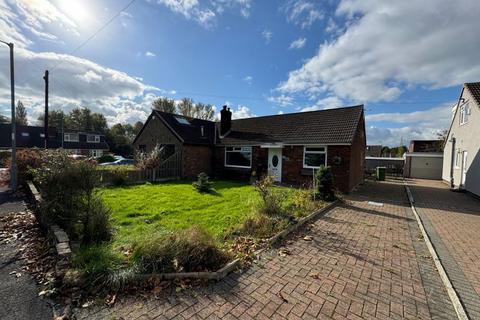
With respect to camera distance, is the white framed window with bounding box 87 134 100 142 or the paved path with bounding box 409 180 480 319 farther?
the white framed window with bounding box 87 134 100 142

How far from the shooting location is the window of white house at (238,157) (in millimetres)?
A: 15680

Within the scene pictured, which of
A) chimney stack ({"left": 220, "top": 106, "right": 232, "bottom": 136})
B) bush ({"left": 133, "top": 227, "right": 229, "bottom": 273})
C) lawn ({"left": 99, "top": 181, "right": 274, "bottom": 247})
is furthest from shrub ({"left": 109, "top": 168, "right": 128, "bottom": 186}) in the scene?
bush ({"left": 133, "top": 227, "right": 229, "bottom": 273})

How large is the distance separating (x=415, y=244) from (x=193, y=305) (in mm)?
5343

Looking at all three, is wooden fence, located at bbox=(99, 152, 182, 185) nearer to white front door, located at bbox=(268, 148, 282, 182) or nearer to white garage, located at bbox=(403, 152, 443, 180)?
white front door, located at bbox=(268, 148, 282, 182)

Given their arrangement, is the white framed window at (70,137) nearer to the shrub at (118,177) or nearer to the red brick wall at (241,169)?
the shrub at (118,177)

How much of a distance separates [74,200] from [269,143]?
11322mm

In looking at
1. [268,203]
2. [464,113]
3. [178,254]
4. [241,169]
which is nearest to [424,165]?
[464,113]

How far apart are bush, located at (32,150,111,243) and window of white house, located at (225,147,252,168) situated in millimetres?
11381

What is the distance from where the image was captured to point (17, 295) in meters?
3.08

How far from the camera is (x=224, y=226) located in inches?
234

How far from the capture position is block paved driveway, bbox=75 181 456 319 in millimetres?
2814

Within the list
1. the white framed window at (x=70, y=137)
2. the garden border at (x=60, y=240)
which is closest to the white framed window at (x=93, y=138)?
the white framed window at (x=70, y=137)

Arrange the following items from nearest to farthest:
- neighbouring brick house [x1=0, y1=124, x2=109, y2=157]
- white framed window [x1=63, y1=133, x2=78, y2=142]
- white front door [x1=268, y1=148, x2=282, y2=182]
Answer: white front door [x1=268, y1=148, x2=282, y2=182] < neighbouring brick house [x1=0, y1=124, x2=109, y2=157] < white framed window [x1=63, y1=133, x2=78, y2=142]

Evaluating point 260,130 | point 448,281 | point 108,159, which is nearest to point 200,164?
point 260,130
